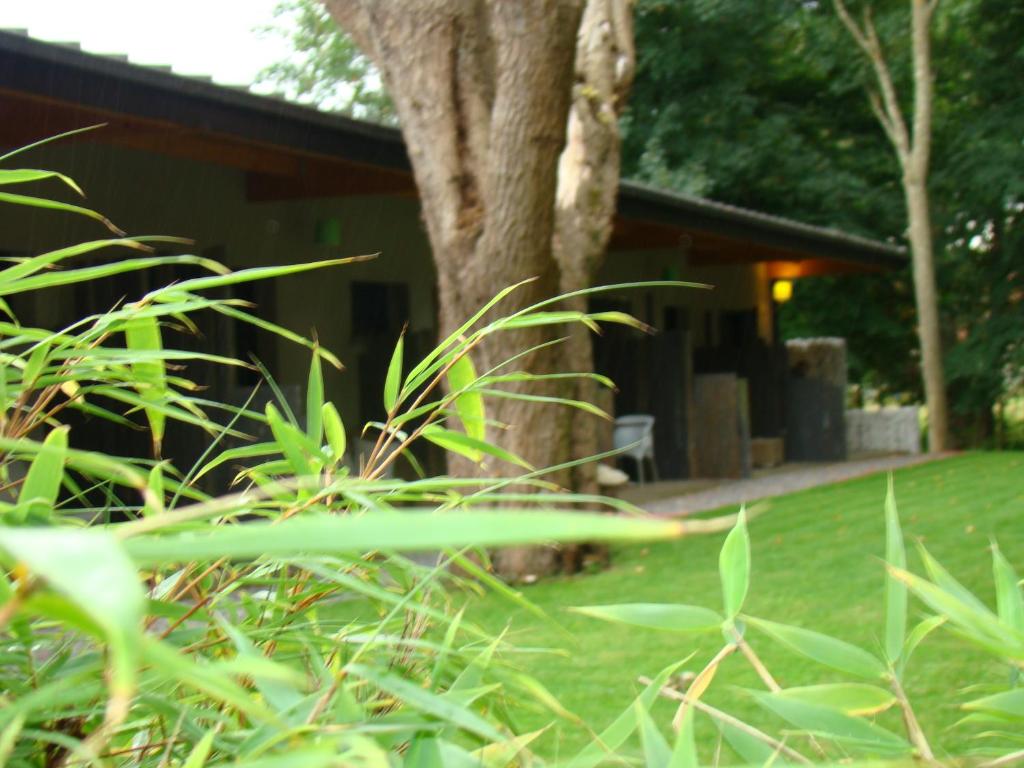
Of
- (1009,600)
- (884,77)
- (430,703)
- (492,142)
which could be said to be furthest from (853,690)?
(884,77)

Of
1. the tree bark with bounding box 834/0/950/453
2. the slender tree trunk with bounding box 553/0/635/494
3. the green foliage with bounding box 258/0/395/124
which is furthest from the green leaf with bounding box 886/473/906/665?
the green foliage with bounding box 258/0/395/124

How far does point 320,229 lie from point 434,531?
32.4 feet

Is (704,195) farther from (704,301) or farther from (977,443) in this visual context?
(977,443)

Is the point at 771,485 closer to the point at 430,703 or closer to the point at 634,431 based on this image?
the point at 634,431

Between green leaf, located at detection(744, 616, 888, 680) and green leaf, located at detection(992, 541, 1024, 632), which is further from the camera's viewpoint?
green leaf, located at detection(992, 541, 1024, 632)

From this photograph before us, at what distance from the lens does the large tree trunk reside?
662cm

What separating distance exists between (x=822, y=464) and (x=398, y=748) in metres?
15.7

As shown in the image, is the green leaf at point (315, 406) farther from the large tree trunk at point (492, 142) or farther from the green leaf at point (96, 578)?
the large tree trunk at point (492, 142)

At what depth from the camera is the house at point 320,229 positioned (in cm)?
647

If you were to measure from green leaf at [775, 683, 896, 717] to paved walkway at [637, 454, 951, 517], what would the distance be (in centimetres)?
859

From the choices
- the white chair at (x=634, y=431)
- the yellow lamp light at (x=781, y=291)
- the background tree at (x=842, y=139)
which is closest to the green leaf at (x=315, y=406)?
the white chair at (x=634, y=431)

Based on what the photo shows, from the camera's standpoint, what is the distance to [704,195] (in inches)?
773

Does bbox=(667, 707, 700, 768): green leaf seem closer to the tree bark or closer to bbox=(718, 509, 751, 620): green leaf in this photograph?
bbox=(718, 509, 751, 620): green leaf

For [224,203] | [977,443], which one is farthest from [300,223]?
[977,443]
